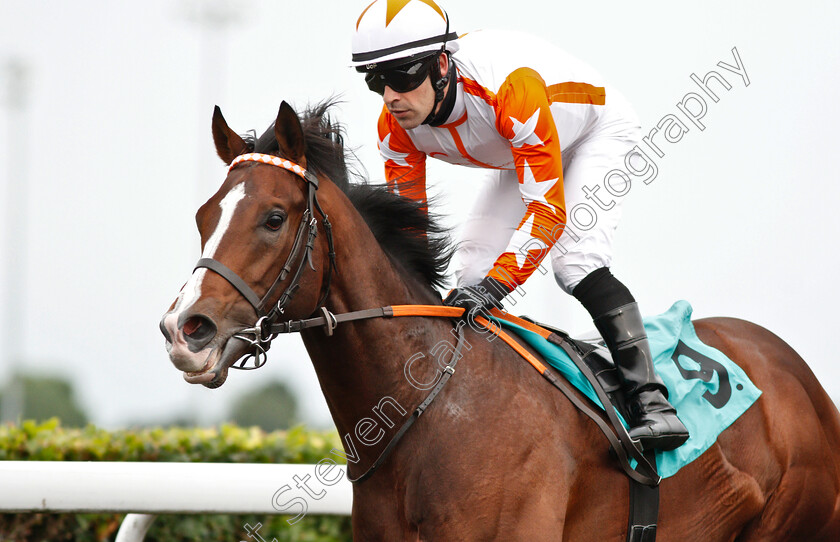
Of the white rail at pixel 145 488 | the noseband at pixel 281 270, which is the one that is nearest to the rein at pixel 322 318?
Result: the noseband at pixel 281 270

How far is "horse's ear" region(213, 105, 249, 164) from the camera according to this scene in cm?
267

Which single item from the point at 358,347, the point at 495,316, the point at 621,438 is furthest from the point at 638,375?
the point at 358,347

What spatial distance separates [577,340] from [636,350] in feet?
0.95

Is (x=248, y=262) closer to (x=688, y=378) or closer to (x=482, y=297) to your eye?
(x=482, y=297)

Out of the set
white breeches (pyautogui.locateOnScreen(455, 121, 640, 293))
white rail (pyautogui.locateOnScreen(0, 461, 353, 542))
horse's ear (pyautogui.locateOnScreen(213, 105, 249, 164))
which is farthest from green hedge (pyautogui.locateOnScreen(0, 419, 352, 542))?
horse's ear (pyautogui.locateOnScreen(213, 105, 249, 164))

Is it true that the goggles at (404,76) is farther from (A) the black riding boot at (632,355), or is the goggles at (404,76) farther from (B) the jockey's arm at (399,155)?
(A) the black riding boot at (632,355)

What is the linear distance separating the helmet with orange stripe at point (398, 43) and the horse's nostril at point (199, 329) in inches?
40.9

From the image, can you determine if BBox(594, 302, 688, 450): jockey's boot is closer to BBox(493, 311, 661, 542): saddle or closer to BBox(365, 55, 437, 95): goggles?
BBox(493, 311, 661, 542): saddle

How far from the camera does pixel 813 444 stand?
3.40m

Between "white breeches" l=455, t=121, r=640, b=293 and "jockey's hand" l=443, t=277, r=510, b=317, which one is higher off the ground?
"white breeches" l=455, t=121, r=640, b=293

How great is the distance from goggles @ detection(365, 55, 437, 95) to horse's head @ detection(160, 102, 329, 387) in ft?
1.42

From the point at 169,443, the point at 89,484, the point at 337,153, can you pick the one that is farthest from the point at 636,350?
the point at 169,443

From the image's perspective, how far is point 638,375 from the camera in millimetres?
2936

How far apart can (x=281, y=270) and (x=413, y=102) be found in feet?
2.72
